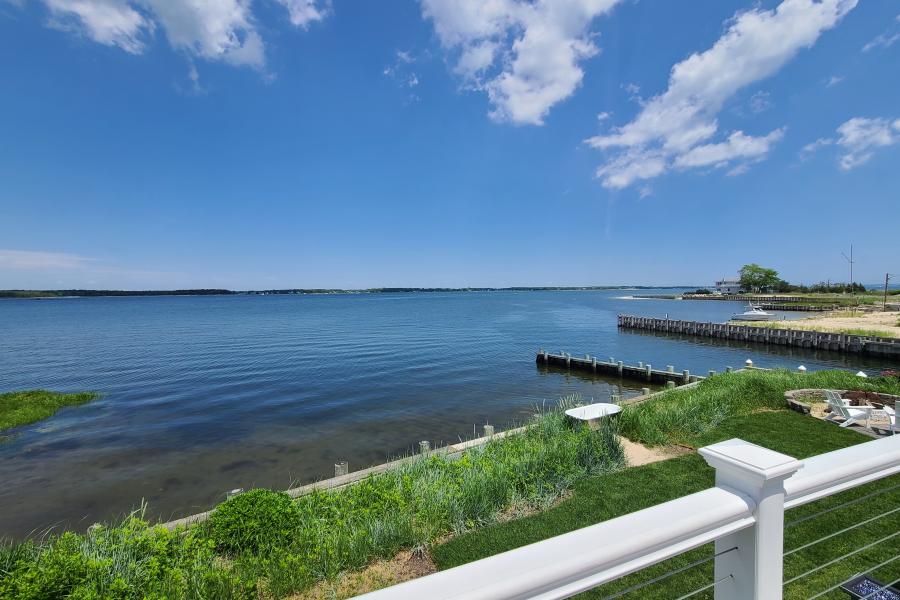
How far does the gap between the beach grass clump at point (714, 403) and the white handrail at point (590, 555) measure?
8.81 meters

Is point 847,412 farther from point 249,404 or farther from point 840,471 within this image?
point 249,404

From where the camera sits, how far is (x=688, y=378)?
2078 cm

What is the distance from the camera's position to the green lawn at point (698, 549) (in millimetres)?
4430

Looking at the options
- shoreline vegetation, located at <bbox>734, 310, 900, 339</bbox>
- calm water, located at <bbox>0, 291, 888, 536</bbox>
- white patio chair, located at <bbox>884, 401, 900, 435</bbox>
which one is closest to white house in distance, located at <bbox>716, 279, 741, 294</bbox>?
shoreline vegetation, located at <bbox>734, 310, 900, 339</bbox>

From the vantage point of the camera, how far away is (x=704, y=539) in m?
1.46

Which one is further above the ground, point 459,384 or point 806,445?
point 806,445

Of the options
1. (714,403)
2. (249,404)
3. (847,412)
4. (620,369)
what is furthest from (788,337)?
(249,404)

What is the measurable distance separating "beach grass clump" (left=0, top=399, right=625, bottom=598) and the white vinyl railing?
4.30 metres

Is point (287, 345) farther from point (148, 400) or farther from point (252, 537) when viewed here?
point (252, 537)

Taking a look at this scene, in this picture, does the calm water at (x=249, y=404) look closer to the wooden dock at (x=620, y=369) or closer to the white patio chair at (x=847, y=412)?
the wooden dock at (x=620, y=369)

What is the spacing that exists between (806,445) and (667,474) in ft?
11.9

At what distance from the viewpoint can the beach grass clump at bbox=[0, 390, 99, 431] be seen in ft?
55.9

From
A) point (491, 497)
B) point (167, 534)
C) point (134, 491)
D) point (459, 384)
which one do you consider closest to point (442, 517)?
point (491, 497)

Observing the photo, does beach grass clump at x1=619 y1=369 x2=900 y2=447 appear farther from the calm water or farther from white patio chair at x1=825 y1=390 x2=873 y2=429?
the calm water
